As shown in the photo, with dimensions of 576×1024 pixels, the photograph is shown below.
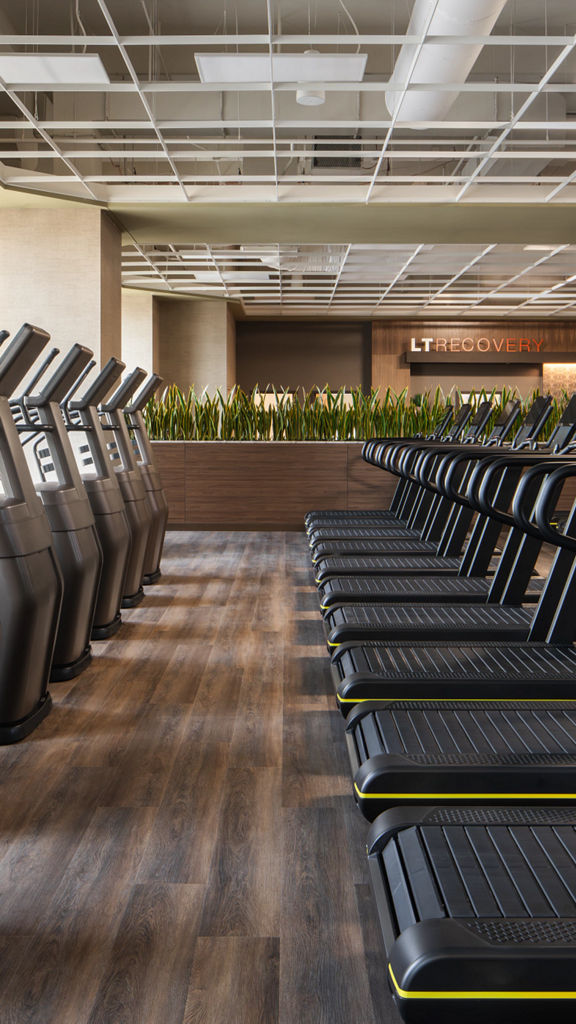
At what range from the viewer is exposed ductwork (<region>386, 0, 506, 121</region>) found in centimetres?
495

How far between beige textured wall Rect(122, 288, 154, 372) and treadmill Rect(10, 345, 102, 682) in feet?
38.7

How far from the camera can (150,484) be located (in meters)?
4.86

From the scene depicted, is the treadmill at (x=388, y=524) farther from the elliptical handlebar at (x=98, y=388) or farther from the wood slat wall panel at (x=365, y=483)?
the elliptical handlebar at (x=98, y=388)

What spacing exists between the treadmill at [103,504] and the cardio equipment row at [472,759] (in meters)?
0.91

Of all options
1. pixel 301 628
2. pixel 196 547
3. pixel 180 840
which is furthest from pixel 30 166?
pixel 180 840

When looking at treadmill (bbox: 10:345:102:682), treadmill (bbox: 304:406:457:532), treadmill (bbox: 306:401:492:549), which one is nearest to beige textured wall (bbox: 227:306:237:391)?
treadmill (bbox: 304:406:457:532)

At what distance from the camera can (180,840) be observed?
1.93 meters

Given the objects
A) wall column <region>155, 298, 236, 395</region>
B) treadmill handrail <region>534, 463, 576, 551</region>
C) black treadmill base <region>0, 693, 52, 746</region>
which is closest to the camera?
treadmill handrail <region>534, 463, 576, 551</region>

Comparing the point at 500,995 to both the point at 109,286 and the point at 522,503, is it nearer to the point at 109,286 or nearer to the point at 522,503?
the point at 522,503

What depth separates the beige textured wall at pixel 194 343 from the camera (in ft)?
50.2

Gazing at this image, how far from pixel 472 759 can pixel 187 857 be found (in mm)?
705

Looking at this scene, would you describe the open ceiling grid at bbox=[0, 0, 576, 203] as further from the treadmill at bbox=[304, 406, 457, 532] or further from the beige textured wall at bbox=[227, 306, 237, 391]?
the beige textured wall at bbox=[227, 306, 237, 391]

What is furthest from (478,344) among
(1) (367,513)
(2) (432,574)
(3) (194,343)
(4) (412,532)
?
(2) (432,574)

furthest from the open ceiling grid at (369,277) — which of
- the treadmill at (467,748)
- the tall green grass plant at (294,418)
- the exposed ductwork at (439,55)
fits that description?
the treadmill at (467,748)
